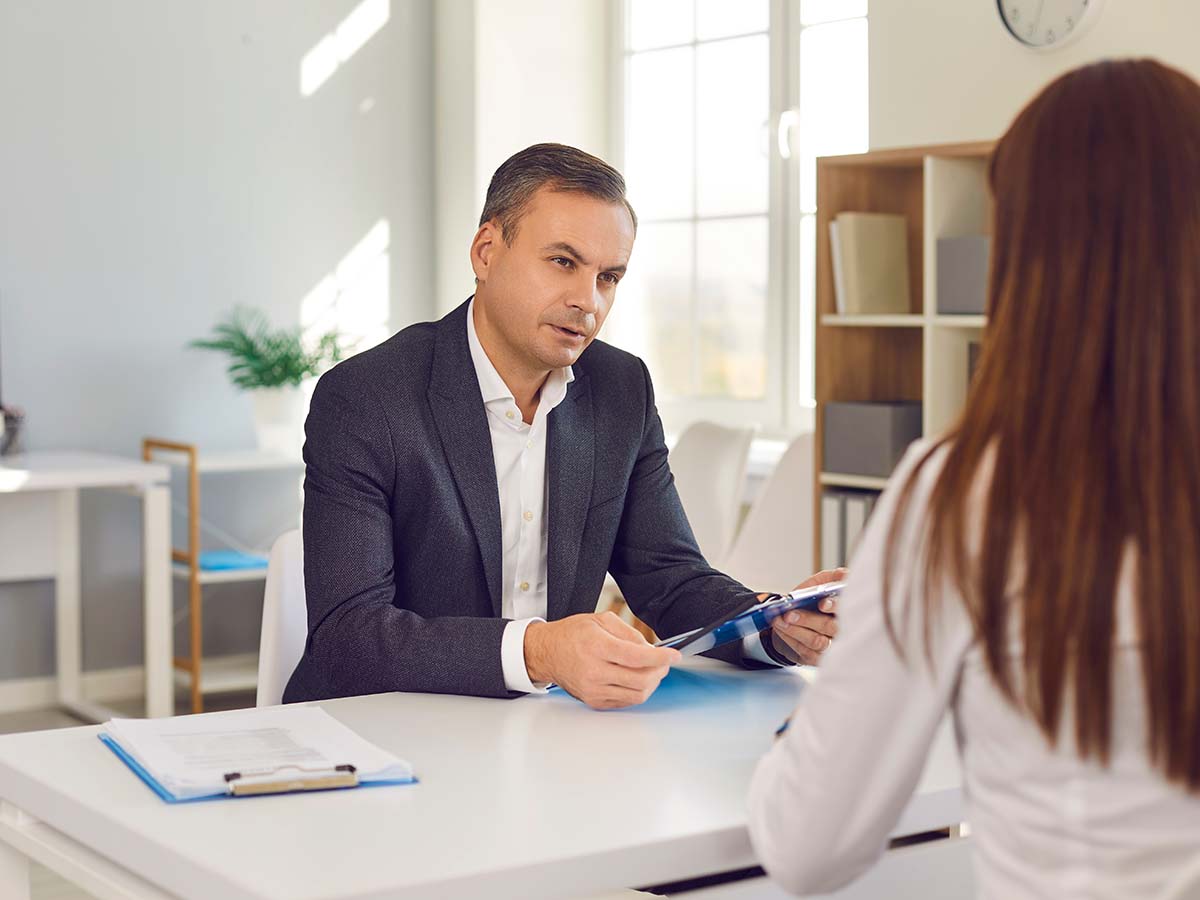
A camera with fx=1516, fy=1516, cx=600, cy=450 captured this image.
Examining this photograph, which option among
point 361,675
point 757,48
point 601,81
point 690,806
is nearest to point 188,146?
point 601,81

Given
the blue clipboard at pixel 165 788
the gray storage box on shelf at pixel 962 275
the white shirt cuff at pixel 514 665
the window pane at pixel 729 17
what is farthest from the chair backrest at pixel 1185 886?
the window pane at pixel 729 17

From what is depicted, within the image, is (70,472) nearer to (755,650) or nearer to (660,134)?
(660,134)

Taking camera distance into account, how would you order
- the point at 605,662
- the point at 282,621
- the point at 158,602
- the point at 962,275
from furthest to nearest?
the point at 158,602, the point at 962,275, the point at 282,621, the point at 605,662

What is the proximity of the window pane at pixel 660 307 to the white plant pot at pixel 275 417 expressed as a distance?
→ 4.01 feet

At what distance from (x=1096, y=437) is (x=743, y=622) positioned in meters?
0.70

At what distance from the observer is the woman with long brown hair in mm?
873

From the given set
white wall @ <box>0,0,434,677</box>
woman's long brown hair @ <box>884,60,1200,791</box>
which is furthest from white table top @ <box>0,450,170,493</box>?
woman's long brown hair @ <box>884,60,1200,791</box>

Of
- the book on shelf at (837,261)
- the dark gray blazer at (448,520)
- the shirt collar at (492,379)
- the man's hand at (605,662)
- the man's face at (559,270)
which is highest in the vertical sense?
the book on shelf at (837,261)

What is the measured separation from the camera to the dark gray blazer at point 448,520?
1.67 meters

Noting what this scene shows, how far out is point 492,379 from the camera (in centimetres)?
202

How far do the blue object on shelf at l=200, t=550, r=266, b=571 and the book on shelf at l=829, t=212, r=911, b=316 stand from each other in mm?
1880

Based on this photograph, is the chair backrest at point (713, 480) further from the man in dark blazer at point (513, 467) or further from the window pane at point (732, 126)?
the man in dark blazer at point (513, 467)

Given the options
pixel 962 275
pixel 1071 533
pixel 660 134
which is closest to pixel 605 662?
pixel 1071 533

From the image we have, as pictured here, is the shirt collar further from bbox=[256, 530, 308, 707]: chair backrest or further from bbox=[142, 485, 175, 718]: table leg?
bbox=[142, 485, 175, 718]: table leg
